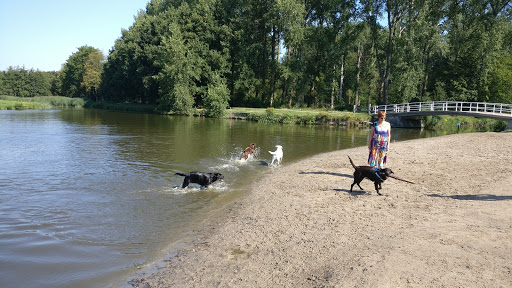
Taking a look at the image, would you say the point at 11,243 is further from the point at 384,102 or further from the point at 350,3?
the point at 350,3

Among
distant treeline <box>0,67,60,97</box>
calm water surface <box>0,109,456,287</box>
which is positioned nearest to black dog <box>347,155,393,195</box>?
calm water surface <box>0,109,456,287</box>

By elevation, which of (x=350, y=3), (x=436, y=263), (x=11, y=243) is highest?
(x=350, y=3)

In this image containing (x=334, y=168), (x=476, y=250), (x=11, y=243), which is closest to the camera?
(x=476, y=250)

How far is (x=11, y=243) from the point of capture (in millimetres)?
7121

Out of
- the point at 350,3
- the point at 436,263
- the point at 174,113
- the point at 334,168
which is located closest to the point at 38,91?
the point at 174,113

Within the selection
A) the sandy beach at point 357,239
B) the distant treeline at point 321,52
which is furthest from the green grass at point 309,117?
the sandy beach at point 357,239

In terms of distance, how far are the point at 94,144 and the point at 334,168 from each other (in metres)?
15.7

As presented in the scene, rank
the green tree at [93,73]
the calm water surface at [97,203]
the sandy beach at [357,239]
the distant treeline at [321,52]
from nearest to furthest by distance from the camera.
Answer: the sandy beach at [357,239], the calm water surface at [97,203], the distant treeline at [321,52], the green tree at [93,73]

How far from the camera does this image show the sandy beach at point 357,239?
5.00 m

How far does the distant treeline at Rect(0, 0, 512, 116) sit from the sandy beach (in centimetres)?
3899

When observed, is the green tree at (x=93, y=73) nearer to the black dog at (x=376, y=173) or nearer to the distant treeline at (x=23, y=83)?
the distant treeline at (x=23, y=83)

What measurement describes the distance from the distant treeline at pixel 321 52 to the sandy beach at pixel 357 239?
38990 millimetres

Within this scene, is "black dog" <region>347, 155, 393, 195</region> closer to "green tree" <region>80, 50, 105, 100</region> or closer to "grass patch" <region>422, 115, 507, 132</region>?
"grass patch" <region>422, 115, 507, 132</region>

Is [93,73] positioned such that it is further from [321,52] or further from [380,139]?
[380,139]
